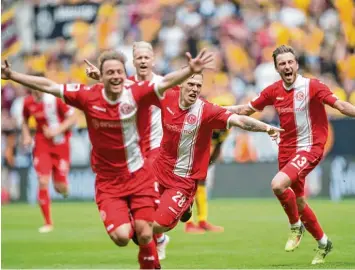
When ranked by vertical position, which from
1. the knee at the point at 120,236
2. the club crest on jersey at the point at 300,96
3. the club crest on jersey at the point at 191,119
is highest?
the club crest on jersey at the point at 300,96

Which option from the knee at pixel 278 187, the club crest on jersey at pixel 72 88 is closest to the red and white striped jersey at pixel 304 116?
the knee at pixel 278 187

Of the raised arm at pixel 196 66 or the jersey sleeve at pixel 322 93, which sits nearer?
the raised arm at pixel 196 66

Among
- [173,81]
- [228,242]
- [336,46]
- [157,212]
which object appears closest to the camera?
[173,81]

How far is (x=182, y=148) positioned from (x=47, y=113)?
21.5 feet

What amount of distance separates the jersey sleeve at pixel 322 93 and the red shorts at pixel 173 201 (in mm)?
1811

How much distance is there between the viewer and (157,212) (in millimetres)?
10531

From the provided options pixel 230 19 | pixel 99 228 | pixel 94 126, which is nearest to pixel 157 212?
pixel 94 126

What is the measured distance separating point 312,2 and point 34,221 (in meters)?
9.85

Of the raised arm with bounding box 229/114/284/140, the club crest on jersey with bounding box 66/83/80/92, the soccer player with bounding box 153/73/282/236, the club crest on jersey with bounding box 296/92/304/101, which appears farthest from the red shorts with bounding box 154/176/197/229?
the club crest on jersey with bounding box 66/83/80/92

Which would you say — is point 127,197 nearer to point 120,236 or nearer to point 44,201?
point 120,236

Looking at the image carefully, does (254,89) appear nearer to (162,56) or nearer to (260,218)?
(162,56)

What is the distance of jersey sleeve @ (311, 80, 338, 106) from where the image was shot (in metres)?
11.1

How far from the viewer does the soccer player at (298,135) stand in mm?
11172

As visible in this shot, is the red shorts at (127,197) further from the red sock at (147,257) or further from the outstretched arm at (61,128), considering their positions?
the outstretched arm at (61,128)
